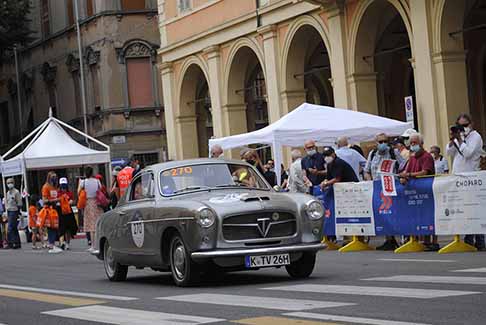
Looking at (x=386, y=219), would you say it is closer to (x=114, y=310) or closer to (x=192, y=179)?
(x=192, y=179)

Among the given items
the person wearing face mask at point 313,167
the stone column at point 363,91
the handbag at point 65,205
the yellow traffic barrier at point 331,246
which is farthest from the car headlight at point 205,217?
the stone column at point 363,91

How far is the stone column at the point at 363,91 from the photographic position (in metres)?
32.8

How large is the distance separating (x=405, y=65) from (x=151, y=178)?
2555 centimetres

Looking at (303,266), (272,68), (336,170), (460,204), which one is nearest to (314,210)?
(303,266)

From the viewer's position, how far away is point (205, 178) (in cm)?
1575

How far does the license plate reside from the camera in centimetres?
1435

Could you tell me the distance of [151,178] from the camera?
16.2 m

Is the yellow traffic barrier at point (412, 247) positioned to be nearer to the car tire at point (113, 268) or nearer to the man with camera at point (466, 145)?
the man with camera at point (466, 145)

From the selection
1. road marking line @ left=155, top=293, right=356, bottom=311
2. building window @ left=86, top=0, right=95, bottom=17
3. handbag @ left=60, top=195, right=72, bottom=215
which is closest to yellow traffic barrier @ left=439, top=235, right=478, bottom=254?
road marking line @ left=155, top=293, right=356, bottom=311

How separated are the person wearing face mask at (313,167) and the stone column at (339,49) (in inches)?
392

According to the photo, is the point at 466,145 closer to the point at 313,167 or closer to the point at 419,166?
the point at 419,166

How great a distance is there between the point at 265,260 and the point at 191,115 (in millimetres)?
30692

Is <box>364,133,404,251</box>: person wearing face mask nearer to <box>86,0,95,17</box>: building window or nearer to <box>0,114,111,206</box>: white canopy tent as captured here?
<box>0,114,111,206</box>: white canopy tent

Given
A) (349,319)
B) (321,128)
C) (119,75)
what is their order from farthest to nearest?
(119,75) → (321,128) → (349,319)
